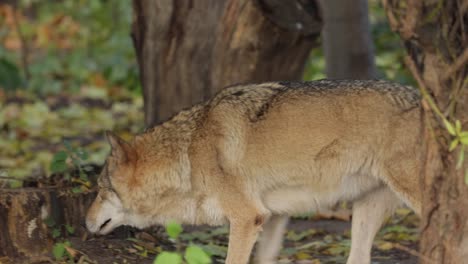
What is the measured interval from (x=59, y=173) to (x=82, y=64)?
9382 mm

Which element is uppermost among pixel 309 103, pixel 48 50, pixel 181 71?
pixel 48 50

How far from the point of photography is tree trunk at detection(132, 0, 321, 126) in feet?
27.6

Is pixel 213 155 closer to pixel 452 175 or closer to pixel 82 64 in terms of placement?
pixel 452 175

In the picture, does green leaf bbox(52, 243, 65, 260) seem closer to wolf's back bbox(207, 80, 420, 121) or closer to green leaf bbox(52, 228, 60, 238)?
green leaf bbox(52, 228, 60, 238)

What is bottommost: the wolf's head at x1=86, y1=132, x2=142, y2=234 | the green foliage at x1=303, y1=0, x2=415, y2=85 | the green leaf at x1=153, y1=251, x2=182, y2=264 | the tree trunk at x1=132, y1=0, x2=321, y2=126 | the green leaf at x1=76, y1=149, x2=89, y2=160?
the green leaf at x1=153, y1=251, x2=182, y2=264

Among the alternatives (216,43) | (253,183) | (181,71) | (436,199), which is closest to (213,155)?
(253,183)

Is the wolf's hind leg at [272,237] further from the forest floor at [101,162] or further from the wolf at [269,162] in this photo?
the forest floor at [101,162]

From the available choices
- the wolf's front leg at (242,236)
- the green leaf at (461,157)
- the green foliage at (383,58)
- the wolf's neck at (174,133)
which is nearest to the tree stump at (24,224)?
the wolf's neck at (174,133)

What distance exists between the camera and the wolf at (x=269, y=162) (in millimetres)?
6027

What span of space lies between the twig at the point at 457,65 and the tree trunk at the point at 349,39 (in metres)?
5.39

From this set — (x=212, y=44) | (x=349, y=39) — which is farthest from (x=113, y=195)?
(x=349, y=39)

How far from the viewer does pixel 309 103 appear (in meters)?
6.20

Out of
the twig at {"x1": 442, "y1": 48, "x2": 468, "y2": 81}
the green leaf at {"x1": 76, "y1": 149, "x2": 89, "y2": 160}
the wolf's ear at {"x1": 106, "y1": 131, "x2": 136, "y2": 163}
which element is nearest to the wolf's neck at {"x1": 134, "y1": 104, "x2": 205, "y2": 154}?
the wolf's ear at {"x1": 106, "y1": 131, "x2": 136, "y2": 163}

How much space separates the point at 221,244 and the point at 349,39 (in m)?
3.11
